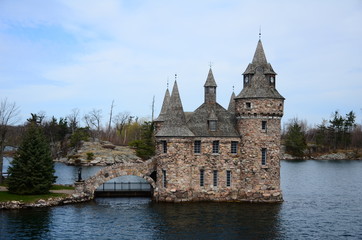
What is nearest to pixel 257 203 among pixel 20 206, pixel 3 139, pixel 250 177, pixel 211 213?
pixel 250 177

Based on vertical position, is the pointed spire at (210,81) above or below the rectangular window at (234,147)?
above

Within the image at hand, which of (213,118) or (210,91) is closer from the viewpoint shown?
(213,118)

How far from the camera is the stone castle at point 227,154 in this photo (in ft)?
151

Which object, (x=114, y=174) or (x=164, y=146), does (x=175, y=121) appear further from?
(x=114, y=174)

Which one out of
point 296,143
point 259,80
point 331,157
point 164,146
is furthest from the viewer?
point 331,157

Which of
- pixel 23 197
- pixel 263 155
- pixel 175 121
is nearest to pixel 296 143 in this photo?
pixel 263 155

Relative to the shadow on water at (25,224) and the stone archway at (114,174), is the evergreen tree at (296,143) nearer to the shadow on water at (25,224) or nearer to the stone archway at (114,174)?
the stone archway at (114,174)

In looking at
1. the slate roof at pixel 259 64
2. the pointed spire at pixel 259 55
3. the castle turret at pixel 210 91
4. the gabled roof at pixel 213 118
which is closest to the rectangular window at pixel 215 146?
the gabled roof at pixel 213 118

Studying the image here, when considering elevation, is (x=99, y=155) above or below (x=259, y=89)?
below

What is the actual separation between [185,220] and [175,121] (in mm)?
12390

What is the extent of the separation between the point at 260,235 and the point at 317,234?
521 centimetres

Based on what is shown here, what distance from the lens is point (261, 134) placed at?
152 feet

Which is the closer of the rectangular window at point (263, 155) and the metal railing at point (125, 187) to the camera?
the rectangular window at point (263, 155)

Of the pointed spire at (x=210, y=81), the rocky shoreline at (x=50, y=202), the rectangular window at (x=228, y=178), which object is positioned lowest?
the rocky shoreline at (x=50, y=202)
